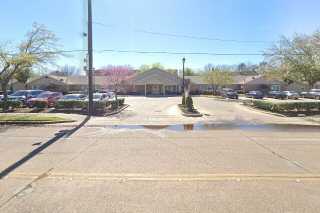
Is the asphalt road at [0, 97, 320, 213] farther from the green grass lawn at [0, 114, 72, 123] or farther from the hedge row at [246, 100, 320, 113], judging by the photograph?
the hedge row at [246, 100, 320, 113]

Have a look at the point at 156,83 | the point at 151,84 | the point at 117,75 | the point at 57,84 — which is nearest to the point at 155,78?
the point at 156,83

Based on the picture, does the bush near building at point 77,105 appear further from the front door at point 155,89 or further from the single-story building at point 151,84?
the front door at point 155,89

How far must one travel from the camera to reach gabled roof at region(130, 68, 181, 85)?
65.8 metres

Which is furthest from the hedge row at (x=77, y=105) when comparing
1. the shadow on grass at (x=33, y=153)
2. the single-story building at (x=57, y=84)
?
the single-story building at (x=57, y=84)

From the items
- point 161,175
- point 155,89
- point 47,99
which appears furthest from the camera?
point 155,89

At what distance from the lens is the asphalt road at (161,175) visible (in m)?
5.07

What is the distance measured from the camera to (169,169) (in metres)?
7.26

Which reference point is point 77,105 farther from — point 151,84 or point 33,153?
point 151,84

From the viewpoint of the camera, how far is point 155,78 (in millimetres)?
66000

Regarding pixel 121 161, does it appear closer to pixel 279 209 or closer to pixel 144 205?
pixel 144 205

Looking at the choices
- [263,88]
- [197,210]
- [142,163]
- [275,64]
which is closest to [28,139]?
A: [142,163]

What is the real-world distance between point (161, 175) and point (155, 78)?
59693 millimetres

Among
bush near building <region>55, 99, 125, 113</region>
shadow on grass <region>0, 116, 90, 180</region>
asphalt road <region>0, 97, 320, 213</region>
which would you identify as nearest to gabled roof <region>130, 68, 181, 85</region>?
bush near building <region>55, 99, 125, 113</region>

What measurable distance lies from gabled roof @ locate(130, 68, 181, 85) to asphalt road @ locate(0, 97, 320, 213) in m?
54.3
